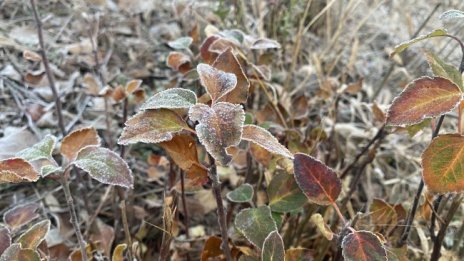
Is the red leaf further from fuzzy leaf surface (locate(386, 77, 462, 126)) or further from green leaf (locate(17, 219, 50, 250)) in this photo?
green leaf (locate(17, 219, 50, 250))

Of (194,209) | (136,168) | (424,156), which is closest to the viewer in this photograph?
(424,156)

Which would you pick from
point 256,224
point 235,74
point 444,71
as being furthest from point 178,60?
point 444,71

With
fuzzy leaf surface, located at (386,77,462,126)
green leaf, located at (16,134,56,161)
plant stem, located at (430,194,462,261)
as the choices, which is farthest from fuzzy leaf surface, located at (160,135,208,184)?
plant stem, located at (430,194,462,261)

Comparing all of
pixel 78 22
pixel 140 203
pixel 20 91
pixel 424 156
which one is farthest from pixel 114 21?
pixel 424 156

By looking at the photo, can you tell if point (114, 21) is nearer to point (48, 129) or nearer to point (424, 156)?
point (48, 129)

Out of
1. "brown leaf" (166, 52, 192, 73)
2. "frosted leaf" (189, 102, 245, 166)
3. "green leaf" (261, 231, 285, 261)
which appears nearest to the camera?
"frosted leaf" (189, 102, 245, 166)

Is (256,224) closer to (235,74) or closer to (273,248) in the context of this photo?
(273,248)
